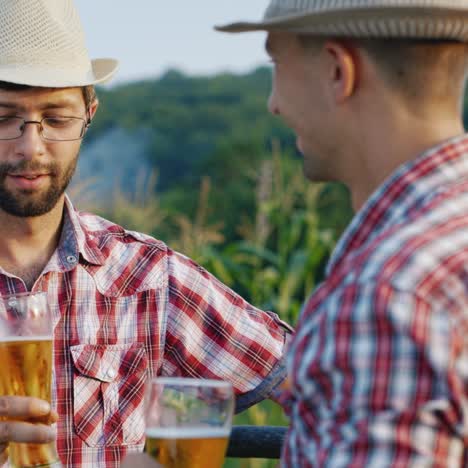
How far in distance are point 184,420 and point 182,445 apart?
0.04 metres

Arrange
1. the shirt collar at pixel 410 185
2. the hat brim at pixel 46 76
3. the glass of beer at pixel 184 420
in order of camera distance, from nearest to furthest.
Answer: the shirt collar at pixel 410 185
the glass of beer at pixel 184 420
the hat brim at pixel 46 76

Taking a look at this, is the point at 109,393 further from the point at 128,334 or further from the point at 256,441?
the point at 256,441

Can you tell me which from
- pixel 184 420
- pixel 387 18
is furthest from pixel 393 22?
pixel 184 420

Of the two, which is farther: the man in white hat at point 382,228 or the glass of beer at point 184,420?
the glass of beer at point 184,420

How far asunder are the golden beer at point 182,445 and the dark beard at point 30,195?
41.1 inches

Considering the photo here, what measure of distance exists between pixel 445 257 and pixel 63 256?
56.8 inches

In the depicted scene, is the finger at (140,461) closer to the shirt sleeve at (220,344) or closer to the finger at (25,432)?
the finger at (25,432)

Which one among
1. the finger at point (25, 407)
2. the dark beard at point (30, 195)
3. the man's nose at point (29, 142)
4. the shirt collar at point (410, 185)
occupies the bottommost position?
the finger at point (25, 407)

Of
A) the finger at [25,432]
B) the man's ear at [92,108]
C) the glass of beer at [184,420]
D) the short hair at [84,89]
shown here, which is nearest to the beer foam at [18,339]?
the finger at [25,432]

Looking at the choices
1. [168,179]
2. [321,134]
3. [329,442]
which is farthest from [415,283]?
[168,179]

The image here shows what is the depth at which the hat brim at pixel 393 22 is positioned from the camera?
115 centimetres

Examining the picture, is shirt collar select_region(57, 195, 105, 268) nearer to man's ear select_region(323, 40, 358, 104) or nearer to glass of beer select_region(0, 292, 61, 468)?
glass of beer select_region(0, 292, 61, 468)

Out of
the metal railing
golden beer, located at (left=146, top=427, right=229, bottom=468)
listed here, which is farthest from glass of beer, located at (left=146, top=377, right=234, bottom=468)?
the metal railing

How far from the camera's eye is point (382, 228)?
1.12m
